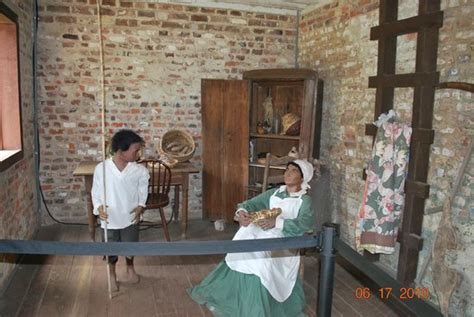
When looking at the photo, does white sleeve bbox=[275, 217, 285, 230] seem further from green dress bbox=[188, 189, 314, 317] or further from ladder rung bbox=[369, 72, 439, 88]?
ladder rung bbox=[369, 72, 439, 88]

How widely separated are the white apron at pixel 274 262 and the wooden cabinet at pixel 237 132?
1719 mm

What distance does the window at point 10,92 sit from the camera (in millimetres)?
3725

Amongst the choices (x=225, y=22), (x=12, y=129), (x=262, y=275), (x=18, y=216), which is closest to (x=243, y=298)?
(x=262, y=275)

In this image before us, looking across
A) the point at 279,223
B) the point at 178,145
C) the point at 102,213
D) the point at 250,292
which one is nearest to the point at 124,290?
the point at 102,213

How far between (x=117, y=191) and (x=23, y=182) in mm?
1505

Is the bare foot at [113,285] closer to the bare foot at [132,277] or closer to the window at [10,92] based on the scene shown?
the bare foot at [132,277]

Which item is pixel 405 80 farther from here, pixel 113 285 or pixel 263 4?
pixel 113 285

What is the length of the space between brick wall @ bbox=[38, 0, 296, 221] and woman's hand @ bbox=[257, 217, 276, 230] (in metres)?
2.52

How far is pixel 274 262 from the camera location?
9.39 feet

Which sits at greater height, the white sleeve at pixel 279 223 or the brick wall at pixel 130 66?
the brick wall at pixel 130 66

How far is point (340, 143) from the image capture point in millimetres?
4379

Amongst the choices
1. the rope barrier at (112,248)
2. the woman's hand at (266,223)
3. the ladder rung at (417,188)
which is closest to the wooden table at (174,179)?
the woman's hand at (266,223)

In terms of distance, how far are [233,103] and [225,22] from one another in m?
1.06

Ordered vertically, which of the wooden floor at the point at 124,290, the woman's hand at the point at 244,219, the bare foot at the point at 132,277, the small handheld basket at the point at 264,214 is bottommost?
the wooden floor at the point at 124,290
